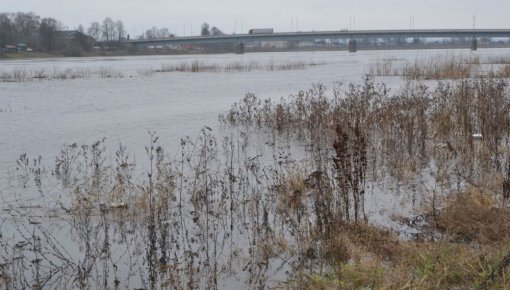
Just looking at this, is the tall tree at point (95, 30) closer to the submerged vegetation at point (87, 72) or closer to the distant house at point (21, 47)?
the distant house at point (21, 47)

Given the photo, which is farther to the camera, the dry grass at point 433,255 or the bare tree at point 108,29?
the bare tree at point 108,29

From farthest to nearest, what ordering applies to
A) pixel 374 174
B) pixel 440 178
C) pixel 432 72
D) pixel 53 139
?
1. pixel 432 72
2. pixel 53 139
3. pixel 374 174
4. pixel 440 178

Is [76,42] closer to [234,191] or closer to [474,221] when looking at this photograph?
[234,191]

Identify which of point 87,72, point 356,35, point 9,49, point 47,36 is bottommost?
point 87,72

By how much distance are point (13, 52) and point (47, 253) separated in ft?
343

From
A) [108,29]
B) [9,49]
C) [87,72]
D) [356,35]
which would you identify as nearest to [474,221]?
[87,72]

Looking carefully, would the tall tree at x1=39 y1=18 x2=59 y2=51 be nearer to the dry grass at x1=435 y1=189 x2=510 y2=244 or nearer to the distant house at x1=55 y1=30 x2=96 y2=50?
the distant house at x1=55 y1=30 x2=96 y2=50

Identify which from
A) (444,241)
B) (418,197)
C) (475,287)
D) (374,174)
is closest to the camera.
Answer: (475,287)

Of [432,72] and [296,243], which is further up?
[432,72]

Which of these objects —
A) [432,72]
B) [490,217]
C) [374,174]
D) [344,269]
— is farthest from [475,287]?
[432,72]

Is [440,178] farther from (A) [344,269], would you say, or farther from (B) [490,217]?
(A) [344,269]

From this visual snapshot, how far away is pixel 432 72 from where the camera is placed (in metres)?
27.9

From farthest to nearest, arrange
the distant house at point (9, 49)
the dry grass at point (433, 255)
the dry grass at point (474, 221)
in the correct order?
the distant house at point (9, 49) → the dry grass at point (474, 221) → the dry grass at point (433, 255)

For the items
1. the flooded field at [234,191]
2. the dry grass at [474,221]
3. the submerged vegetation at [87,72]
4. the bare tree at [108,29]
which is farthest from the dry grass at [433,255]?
the bare tree at [108,29]
